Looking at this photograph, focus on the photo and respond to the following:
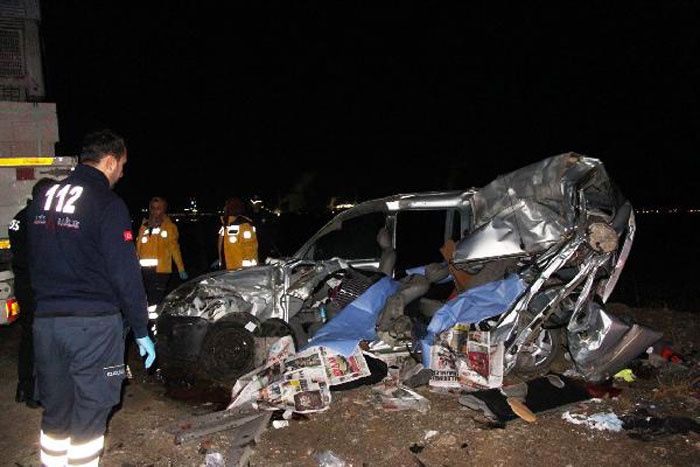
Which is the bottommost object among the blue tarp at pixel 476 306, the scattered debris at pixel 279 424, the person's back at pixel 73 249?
the scattered debris at pixel 279 424

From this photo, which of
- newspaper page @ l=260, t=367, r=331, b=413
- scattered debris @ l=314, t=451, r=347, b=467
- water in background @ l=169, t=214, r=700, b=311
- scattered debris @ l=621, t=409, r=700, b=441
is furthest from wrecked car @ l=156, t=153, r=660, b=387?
water in background @ l=169, t=214, r=700, b=311

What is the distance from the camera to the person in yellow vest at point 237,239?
6594 millimetres

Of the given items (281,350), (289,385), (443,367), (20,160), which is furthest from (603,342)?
(20,160)

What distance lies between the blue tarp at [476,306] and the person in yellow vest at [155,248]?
12.4ft

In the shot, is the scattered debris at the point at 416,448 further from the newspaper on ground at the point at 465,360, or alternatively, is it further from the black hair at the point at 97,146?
the black hair at the point at 97,146

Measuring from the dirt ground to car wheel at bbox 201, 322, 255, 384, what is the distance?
0.31 metres

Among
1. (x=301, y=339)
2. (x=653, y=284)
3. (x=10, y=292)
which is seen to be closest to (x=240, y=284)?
(x=301, y=339)

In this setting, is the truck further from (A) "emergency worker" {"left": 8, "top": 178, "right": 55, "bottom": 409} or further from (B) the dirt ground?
(B) the dirt ground

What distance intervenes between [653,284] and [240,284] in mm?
8598

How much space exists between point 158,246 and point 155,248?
0.05 meters

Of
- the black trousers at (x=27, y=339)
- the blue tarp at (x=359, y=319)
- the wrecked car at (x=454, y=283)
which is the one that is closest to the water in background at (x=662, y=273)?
the wrecked car at (x=454, y=283)

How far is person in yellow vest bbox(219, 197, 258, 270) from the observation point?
6594 mm

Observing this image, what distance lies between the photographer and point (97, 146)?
2676 millimetres

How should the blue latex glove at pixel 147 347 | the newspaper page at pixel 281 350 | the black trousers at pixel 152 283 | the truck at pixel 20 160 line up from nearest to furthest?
the blue latex glove at pixel 147 347
the newspaper page at pixel 281 350
the truck at pixel 20 160
the black trousers at pixel 152 283
